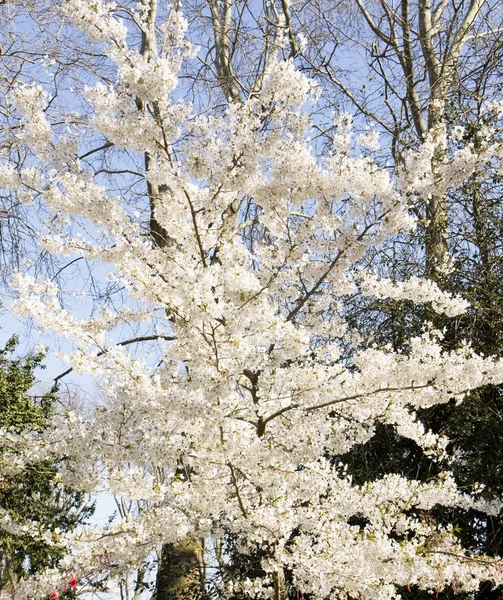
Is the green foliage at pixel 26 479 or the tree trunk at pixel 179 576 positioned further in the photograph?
the green foliage at pixel 26 479

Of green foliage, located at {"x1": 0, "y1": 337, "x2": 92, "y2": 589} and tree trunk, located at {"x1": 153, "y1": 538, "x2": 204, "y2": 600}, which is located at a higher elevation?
green foliage, located at {"x1": 0, "y1": 337, "x2": 92, "y2": 589}

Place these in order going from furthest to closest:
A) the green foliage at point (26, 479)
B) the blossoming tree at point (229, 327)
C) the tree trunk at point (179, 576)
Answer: the green foliage at point (26, 479)
the tree trunk at point (179, 576)
the blossoming tree at point (229, 327)

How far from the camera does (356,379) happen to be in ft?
10.0

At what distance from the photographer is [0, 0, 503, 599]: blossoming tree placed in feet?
9.57

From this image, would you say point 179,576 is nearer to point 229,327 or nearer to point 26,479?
point 26,479

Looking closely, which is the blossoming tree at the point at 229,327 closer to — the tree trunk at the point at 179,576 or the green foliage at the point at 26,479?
the tree trunk at the point at 179,576

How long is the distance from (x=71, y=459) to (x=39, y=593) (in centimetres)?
100

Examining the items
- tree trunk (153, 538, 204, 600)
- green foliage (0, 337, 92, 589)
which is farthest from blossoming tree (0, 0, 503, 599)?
green foliage (0, 337, 92, 589)

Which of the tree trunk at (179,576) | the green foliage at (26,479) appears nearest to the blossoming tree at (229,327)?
the tree trunk at (179,576)

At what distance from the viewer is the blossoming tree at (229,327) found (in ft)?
9.57

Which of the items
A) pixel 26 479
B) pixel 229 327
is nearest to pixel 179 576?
pixel 26 479

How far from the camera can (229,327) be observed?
2797 millimetres

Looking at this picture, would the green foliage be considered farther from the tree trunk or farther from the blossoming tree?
the blossoming tree

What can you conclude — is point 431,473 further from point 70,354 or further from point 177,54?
point 177,54
